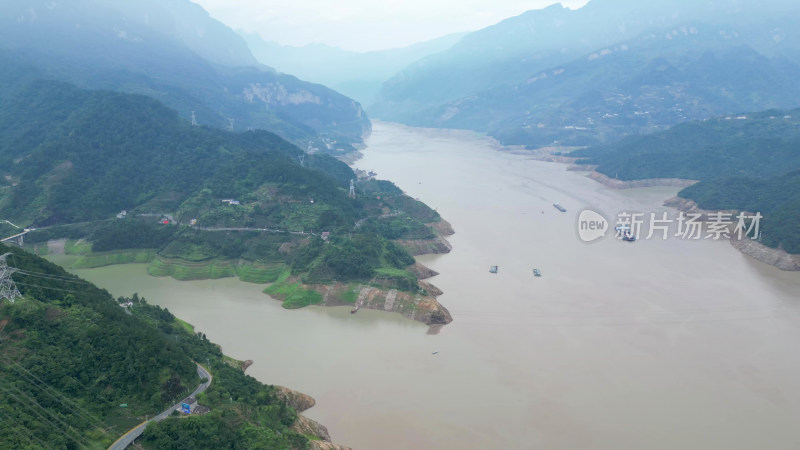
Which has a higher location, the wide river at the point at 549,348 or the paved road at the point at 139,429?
the wide river at the point at 549,348

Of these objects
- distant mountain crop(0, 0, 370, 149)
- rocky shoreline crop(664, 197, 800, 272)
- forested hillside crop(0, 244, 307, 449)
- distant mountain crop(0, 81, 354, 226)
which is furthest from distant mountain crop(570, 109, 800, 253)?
distant mountain crop(0, 0, 370, 149)

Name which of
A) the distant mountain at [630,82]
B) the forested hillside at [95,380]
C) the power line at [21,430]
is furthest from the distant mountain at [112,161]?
the distant mountain at [630,82]

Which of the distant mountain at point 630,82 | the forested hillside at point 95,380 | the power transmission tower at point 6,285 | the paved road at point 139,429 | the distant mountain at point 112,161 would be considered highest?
the distant mountain at point 630,82

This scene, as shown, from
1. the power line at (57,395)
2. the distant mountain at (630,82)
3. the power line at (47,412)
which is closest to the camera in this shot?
the power line at (47,412)

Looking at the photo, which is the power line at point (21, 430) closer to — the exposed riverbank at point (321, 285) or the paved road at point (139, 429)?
the paved road at point (139, 429)

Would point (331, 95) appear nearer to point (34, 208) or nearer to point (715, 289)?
point (34, 208)

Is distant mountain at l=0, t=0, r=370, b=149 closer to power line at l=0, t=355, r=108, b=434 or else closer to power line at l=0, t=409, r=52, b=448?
A: power line at l=0, t=355, r=108, b=434
